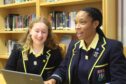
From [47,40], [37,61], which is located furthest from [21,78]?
[47,40]

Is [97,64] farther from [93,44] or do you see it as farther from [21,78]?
[21,78]

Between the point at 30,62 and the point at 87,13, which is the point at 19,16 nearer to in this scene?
the point at 30,62

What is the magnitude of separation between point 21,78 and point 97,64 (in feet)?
1.98

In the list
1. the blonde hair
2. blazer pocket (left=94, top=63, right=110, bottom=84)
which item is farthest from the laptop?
the blonde hair

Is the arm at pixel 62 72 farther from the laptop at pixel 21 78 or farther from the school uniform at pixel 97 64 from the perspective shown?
the laptop at pixel 21 78

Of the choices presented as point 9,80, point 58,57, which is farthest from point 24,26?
point 9,80

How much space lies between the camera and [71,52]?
228cm

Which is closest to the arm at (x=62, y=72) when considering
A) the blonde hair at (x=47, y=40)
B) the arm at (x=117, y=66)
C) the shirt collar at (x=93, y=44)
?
the shirt collar at (x=93, y=44)

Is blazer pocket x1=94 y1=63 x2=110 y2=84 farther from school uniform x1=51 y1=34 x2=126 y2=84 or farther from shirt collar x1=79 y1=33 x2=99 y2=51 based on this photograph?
shirt collar x1=79 y1=33 x2=99 y2=51

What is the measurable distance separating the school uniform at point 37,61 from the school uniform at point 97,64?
0.24 m

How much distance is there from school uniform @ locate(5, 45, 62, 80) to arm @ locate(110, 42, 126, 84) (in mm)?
701

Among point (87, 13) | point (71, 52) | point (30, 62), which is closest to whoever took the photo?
point (87, 13)

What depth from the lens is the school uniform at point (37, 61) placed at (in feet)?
8.02

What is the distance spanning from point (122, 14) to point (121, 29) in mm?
174
